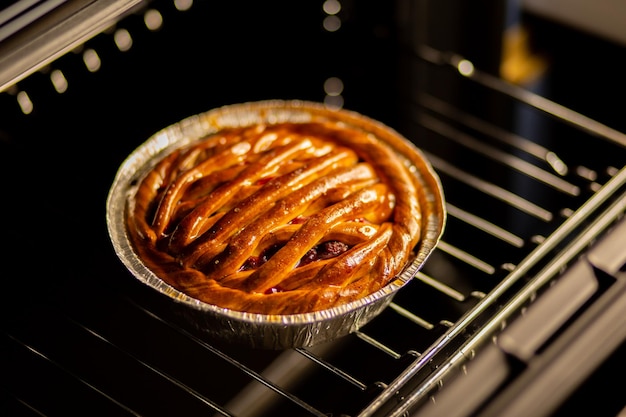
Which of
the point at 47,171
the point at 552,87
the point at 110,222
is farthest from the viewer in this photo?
the point at 552,87

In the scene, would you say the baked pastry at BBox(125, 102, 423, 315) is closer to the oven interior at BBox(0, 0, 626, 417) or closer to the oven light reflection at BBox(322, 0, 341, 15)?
the oven interior at BBox(0, 0, 626, 417)

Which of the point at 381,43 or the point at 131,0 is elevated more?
the point at 381,43

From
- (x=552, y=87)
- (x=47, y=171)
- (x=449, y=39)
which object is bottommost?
(x=47, y=171)

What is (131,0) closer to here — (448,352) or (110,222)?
(110,222)

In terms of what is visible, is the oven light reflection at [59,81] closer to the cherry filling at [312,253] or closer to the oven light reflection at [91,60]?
the oven light reflection at [91,60]

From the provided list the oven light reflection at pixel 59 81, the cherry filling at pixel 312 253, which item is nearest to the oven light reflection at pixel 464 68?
the cherry filling at pixel 312 253

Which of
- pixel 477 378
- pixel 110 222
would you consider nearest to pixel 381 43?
pixel 110 222

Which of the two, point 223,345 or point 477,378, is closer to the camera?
point 477,378

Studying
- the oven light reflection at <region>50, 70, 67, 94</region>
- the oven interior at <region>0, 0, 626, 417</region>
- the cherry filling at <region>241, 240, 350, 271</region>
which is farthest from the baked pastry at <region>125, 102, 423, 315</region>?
the oven light reflection at <region>50, 70, 67, 94</region>
